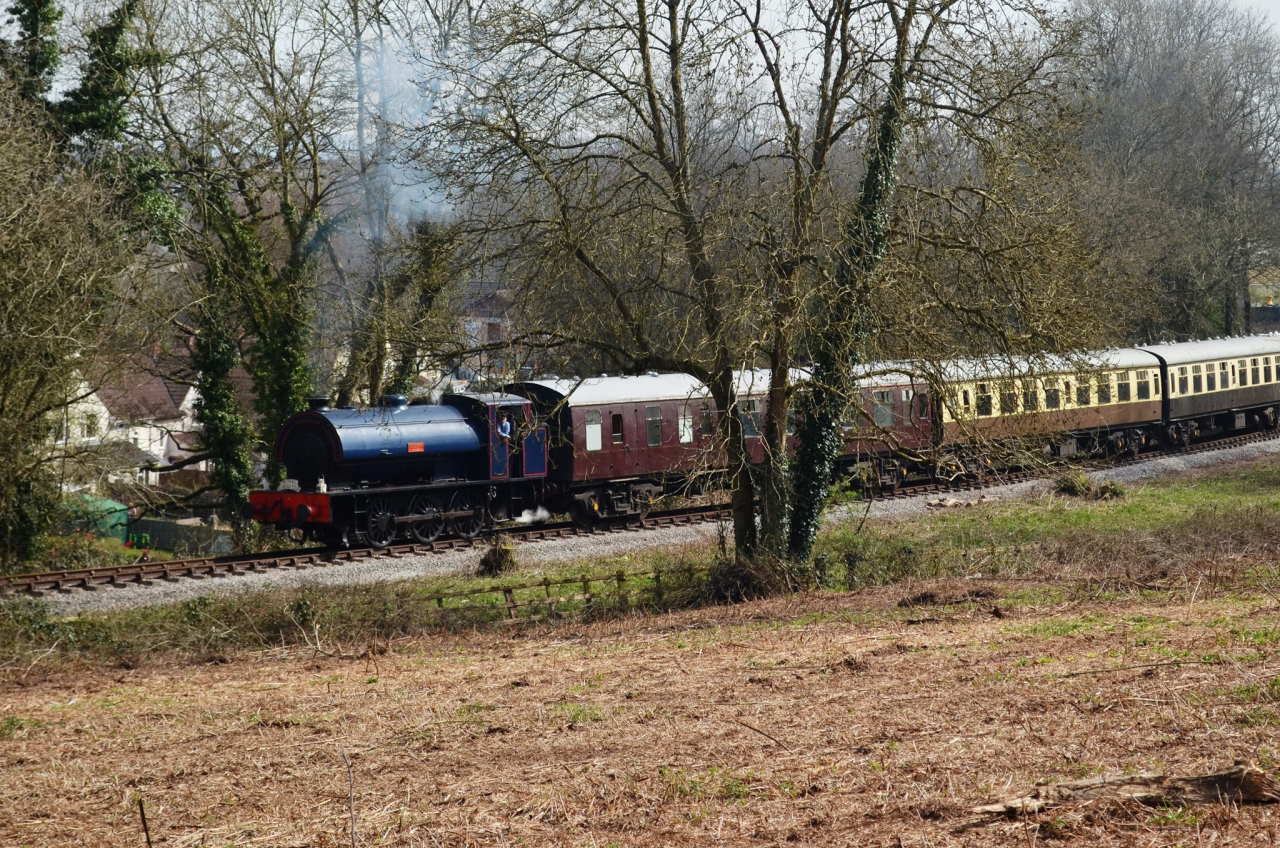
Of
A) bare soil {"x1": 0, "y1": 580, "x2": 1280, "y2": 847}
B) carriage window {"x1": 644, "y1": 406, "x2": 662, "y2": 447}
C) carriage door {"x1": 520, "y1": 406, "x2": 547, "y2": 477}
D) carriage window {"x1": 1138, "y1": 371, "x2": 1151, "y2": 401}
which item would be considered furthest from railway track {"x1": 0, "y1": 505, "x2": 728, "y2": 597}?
carriage window {"x1": 1138, "y1": 371, "x2": 1151, "y2": 401}

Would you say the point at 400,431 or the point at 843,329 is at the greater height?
the point at 843,329

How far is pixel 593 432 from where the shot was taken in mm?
23859

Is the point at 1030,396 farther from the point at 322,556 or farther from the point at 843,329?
the point at 322,556

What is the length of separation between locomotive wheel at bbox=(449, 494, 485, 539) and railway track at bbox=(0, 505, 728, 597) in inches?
9.5

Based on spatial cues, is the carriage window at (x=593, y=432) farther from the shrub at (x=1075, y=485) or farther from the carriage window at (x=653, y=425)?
the shrub at (x=1075, y=485)

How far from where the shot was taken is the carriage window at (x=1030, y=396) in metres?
15.5

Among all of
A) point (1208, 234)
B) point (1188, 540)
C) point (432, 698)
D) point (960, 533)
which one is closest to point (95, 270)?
point (432, 698)

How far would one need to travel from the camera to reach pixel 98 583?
62.2 feet

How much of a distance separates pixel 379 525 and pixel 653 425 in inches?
232

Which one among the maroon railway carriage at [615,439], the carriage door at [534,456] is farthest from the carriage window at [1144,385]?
the carriage door at [534,456]

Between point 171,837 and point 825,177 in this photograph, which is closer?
point 171,837

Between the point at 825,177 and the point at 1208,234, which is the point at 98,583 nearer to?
the point at 825,177

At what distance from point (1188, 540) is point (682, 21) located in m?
9.85

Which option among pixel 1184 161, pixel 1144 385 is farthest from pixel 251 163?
pixel 1184 161
